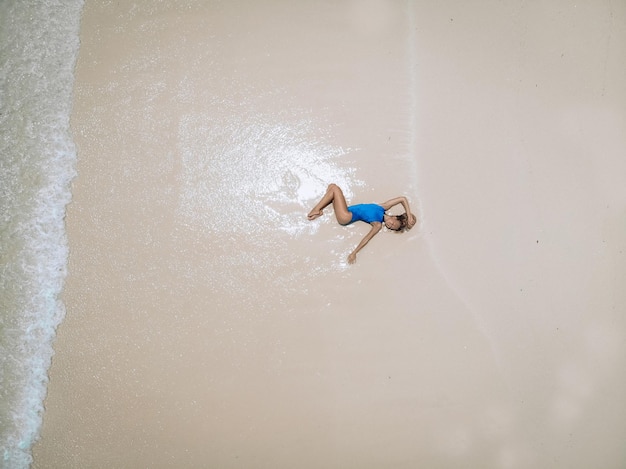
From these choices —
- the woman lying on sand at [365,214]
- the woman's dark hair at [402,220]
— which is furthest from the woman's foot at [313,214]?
the woman's dark hair at [402,220]

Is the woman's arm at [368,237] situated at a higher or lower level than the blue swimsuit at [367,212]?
lower

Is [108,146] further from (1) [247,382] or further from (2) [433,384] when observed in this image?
(2) [433,384]

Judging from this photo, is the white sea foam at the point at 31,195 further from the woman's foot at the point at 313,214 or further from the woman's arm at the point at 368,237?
the woman's arm at the point at 368,237

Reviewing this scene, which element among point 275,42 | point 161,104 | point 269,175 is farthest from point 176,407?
point 275,42

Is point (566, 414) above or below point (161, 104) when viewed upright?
below

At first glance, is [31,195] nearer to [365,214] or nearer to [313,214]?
[313,214]

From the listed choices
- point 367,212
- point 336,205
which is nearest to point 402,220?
point 367,212

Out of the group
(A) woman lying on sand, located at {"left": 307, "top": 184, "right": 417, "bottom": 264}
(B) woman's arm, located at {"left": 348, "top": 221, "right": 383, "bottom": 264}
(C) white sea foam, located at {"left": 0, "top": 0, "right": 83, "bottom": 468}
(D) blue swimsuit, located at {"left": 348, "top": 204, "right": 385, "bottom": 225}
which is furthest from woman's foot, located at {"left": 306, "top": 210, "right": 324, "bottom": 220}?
(C) white sea foam, located at {"left": 0, "top": 0, "right": 83, "bottom": 468}
